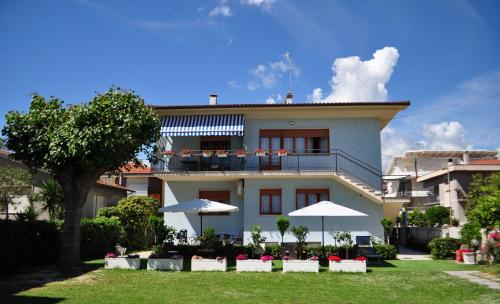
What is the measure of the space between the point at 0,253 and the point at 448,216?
28393mm

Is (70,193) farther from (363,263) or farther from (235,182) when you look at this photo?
(363,263)

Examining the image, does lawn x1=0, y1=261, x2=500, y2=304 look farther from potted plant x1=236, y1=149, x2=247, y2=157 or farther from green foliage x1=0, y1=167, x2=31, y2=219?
green foliage x1=0, y1=167, x2=31, y2=219

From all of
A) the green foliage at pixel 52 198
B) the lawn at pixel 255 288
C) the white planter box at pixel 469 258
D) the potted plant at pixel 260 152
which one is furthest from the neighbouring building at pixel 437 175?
the green foliage at pixel 52 198

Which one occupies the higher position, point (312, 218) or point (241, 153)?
point (241, 153)

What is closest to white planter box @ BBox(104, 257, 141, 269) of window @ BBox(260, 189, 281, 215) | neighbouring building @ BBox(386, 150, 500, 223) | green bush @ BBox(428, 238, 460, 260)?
window @ BBox(260, 189, 281, 215)

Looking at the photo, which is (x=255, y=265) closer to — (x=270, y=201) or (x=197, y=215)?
(x=270, y=201)

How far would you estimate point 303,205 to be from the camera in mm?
22109

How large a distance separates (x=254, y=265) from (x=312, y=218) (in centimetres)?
714

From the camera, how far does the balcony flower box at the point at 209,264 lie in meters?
15.6

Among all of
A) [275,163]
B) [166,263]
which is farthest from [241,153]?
[166,263]

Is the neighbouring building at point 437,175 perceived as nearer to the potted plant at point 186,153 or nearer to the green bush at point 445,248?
the green bush at point 445,248

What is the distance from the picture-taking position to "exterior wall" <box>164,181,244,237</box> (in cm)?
2277

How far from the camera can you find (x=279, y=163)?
2267 cm

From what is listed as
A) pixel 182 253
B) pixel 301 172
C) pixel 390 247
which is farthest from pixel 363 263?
pixel 182 253
